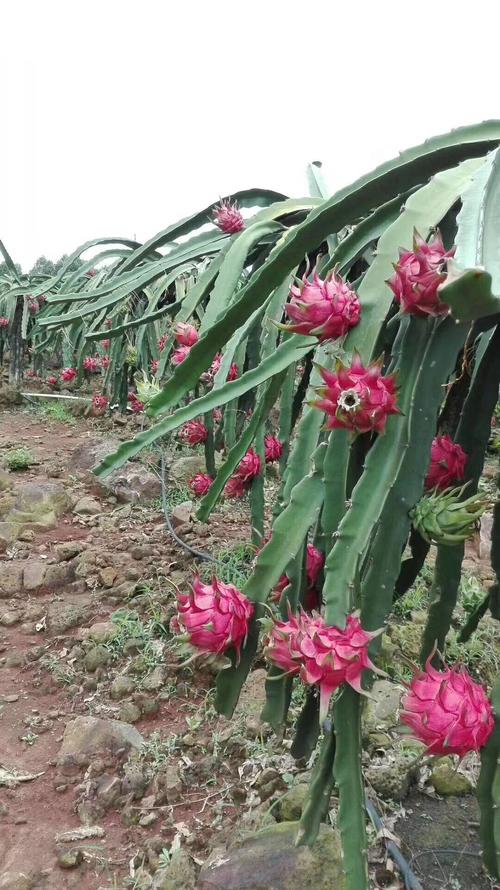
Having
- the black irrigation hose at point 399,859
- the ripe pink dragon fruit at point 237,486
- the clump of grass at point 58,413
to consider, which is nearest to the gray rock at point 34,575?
the ripe pink dragon fruit at point 237,486

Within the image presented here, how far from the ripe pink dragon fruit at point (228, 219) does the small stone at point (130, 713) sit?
54.9 inches

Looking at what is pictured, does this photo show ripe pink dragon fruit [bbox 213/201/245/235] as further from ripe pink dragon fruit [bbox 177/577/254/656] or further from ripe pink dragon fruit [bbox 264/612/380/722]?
ripe pink dragon fruit [bbox 264/612/380/722]

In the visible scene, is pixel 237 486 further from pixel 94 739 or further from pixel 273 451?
pixel 94 739

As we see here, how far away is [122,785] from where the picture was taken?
1577 mm

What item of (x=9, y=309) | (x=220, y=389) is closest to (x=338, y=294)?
(x=220, y=389)

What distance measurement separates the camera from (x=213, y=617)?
0.73m

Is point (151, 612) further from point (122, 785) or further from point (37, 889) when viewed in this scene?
point (37, 889)

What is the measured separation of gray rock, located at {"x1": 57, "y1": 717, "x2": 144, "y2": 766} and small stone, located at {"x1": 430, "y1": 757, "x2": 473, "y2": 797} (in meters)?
0.75

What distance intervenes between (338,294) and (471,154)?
1.46ft

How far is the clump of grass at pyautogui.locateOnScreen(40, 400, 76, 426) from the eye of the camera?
5.47 metres

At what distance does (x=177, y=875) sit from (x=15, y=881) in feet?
1.09

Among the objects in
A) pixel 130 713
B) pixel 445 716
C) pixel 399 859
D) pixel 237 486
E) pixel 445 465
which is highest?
pixel 445 465

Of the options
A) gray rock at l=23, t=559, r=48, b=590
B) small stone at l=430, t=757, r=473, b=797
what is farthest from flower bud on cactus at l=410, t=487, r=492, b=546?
gray rock at l=23, t=559, r=48, b=590

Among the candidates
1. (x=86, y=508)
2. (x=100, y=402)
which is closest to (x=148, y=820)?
(x=86, y=508)
